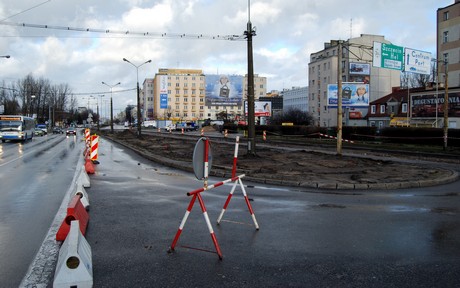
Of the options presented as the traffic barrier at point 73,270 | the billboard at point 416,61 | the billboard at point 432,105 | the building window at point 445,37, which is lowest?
the traffic barrier at point 73,270

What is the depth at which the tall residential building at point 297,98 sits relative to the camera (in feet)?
446

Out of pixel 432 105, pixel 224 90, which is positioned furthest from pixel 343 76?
pixel 224 90

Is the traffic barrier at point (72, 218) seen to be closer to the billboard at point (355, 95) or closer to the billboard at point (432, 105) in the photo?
the billboard at point (432, 105)

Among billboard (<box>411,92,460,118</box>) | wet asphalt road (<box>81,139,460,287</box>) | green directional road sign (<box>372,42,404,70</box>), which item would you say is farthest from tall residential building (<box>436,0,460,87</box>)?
wet asphalt road (<box>81,139,460,287</box>)

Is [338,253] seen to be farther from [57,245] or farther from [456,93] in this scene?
[456,93]

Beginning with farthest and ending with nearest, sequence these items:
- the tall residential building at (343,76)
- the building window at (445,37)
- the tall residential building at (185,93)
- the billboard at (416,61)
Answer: the tall residential building at (185,93) < the tall residential building at (343,76) < the building window at (445,37) < the billboard at (416,61)

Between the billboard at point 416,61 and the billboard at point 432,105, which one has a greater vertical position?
the billboard at point 416,61

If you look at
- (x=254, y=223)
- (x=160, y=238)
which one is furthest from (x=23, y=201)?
(x=254, y=223)

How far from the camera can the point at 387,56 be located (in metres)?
24.7

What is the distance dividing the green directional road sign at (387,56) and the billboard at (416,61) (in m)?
0.47

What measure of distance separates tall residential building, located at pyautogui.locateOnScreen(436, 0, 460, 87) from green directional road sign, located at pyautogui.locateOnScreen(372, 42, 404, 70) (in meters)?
33.6

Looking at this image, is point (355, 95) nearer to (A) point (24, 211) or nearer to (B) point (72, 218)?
(A) point (24, 211)

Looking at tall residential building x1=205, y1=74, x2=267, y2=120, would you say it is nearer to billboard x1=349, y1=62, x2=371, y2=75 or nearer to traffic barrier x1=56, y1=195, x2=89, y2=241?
billboard x1=349, y1=62, x2=371, y2=75

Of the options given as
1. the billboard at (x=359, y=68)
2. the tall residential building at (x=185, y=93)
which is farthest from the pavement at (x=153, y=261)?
the tall residential building at (x=185, y=93)
